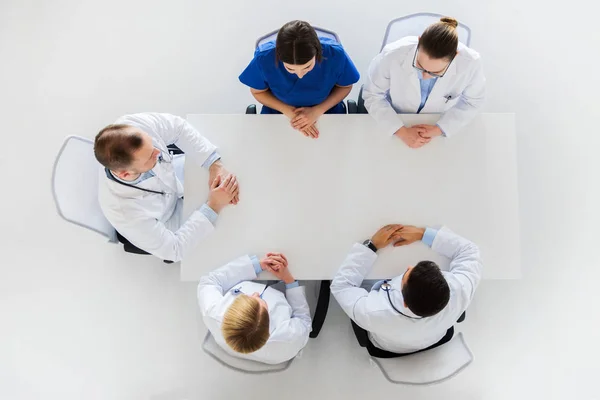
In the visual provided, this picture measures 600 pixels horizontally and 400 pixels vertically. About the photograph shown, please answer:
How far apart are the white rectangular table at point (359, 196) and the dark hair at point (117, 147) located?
0.29 metres

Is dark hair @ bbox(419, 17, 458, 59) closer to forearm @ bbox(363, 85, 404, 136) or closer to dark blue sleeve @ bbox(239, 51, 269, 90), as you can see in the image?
forearm @ bbox(363, 85, 404, 136)

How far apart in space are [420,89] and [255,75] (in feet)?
2.19

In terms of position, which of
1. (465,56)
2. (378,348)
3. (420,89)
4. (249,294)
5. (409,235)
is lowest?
(378,348)

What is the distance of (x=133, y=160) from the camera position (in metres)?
1.43

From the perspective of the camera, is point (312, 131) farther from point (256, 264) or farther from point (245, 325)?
point (245, 325)

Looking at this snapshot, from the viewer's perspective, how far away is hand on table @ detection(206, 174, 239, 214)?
161 cm

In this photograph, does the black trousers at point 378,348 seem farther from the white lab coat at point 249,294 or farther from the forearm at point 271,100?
the forearm at point 271,100

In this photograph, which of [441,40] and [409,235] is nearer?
[441,40]

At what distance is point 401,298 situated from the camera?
4.99ft

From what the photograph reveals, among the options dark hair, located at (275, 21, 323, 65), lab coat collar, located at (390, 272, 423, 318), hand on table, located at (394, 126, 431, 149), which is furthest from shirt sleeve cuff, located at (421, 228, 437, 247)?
dark hair, located at (275, 21, 323, 65)

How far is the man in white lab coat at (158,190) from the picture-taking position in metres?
1.54

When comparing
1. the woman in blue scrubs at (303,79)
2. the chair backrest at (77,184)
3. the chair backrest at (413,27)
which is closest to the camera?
the woman in blue scrubs at (303,79)

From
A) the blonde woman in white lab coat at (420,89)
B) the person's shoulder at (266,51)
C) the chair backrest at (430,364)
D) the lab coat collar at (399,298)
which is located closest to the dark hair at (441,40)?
the blonde woman in white lab coat at (420,89)

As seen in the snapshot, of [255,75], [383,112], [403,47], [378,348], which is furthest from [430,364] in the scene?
[255,75]
